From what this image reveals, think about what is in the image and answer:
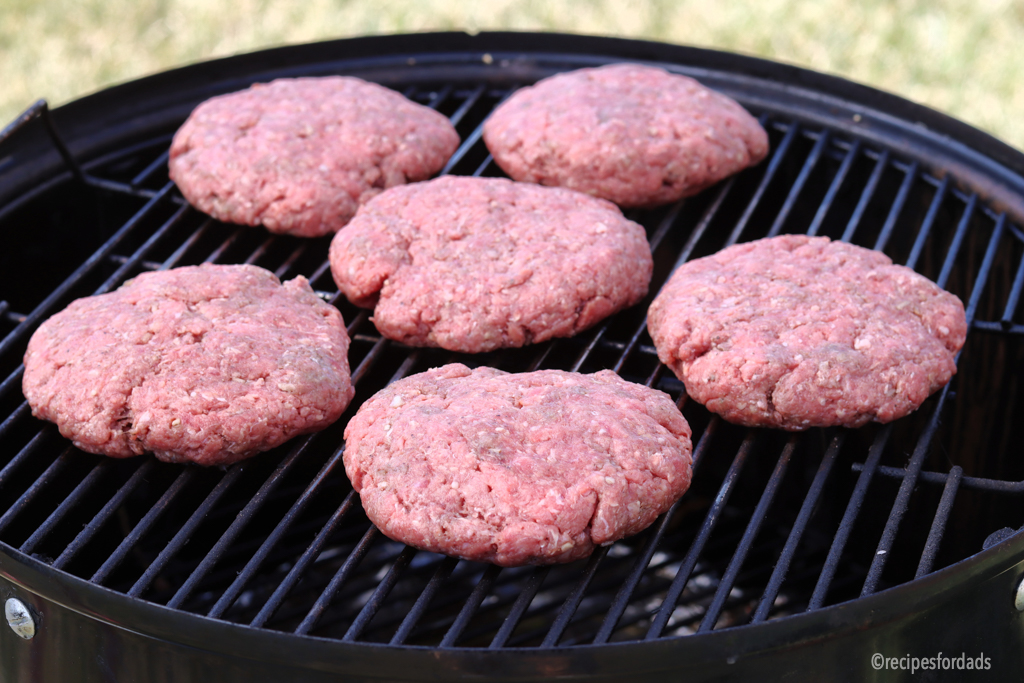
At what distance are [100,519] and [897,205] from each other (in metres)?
1.91

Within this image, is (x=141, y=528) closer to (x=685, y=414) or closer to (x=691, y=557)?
(x=691, y=557)

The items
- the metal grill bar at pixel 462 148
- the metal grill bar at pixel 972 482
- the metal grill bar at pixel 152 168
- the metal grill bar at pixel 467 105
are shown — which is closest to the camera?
the metal grill bar at pixel 972 482

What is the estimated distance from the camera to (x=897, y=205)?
2.36m

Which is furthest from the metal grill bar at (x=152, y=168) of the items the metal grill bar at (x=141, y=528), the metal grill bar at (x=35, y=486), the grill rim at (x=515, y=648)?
the grill rim at (x=515, y=648)

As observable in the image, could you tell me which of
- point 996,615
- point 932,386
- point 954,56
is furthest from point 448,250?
point 954,56

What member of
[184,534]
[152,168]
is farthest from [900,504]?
[152,168]

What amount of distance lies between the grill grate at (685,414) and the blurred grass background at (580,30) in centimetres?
230

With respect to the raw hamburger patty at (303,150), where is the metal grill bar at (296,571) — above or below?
below

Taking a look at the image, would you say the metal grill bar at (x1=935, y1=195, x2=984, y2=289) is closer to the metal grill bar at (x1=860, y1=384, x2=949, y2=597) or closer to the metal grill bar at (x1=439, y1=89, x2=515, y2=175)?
the metal grill bar at (x1=860, y1=384, x2=949, y2=597)

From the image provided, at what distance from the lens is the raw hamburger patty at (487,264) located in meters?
2.03

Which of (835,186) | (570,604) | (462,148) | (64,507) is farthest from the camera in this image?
(462,148)

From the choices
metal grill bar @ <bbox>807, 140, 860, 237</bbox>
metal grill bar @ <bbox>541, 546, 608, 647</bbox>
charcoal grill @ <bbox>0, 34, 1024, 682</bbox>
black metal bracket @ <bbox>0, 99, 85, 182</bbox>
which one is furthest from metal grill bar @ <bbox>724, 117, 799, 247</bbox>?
black metal bracket @ <bbox>0, 99, 85, 182</bbox>

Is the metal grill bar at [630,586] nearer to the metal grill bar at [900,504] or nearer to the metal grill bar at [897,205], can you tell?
the metal grill bar at [900,504]

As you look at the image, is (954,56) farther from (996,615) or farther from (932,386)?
(996,615)
